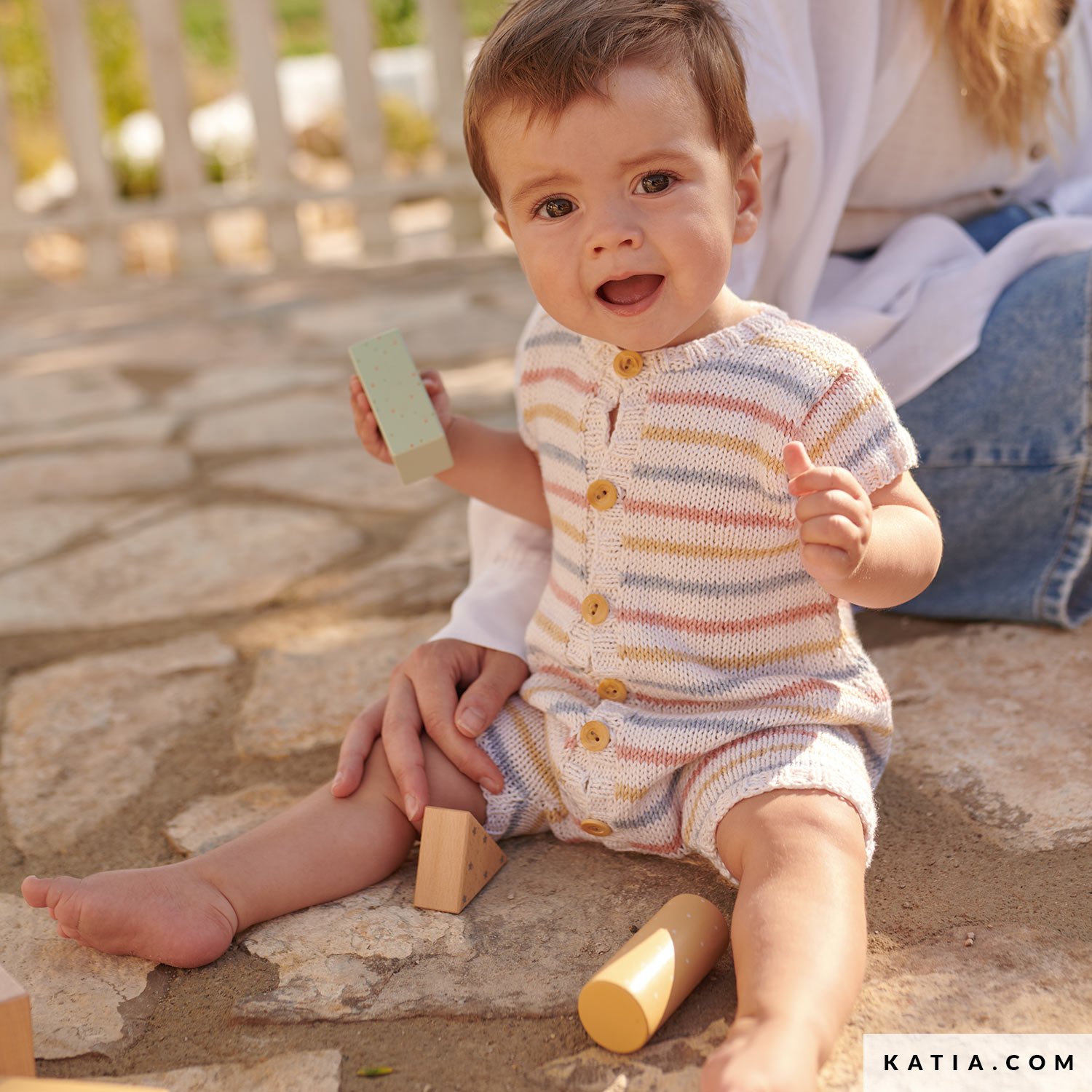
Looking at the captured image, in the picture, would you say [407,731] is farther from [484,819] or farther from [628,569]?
[628,569]

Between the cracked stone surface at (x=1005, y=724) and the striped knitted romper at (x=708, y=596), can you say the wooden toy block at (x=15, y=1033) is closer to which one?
the striped knitted romper at (x=708, y=596)

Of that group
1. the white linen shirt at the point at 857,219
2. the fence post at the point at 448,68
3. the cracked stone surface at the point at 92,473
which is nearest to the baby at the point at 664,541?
the white linen shirt at the point at 857,219

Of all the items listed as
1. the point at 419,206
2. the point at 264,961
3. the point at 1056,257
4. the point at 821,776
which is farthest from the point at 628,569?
the point at 419,206

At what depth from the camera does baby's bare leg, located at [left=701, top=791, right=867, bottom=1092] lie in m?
0.91

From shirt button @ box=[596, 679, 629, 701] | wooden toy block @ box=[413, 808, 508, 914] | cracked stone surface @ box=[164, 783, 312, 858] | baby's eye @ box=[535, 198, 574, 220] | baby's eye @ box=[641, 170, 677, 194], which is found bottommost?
cracked stone surface @ box=[164, 783, 312, 858]

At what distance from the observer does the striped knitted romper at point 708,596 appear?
1.18 m

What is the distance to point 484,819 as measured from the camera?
1.33 m

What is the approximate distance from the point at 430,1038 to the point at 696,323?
691 mm

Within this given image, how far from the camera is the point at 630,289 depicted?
3.88 ft

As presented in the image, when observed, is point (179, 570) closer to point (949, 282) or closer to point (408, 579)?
point (408, 579)

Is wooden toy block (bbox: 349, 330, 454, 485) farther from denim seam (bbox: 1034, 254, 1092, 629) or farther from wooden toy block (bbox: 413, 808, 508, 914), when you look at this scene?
denim seam (bbox: 1034, 254, 1092, 629)

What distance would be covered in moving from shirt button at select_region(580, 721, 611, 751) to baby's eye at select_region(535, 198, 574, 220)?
1.57 ft

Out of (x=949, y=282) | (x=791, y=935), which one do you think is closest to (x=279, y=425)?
(x=949, y=282)

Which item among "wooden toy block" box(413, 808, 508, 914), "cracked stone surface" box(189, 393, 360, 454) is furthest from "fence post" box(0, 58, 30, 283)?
"wooden toy block" box(413, 808, 508, 914)
